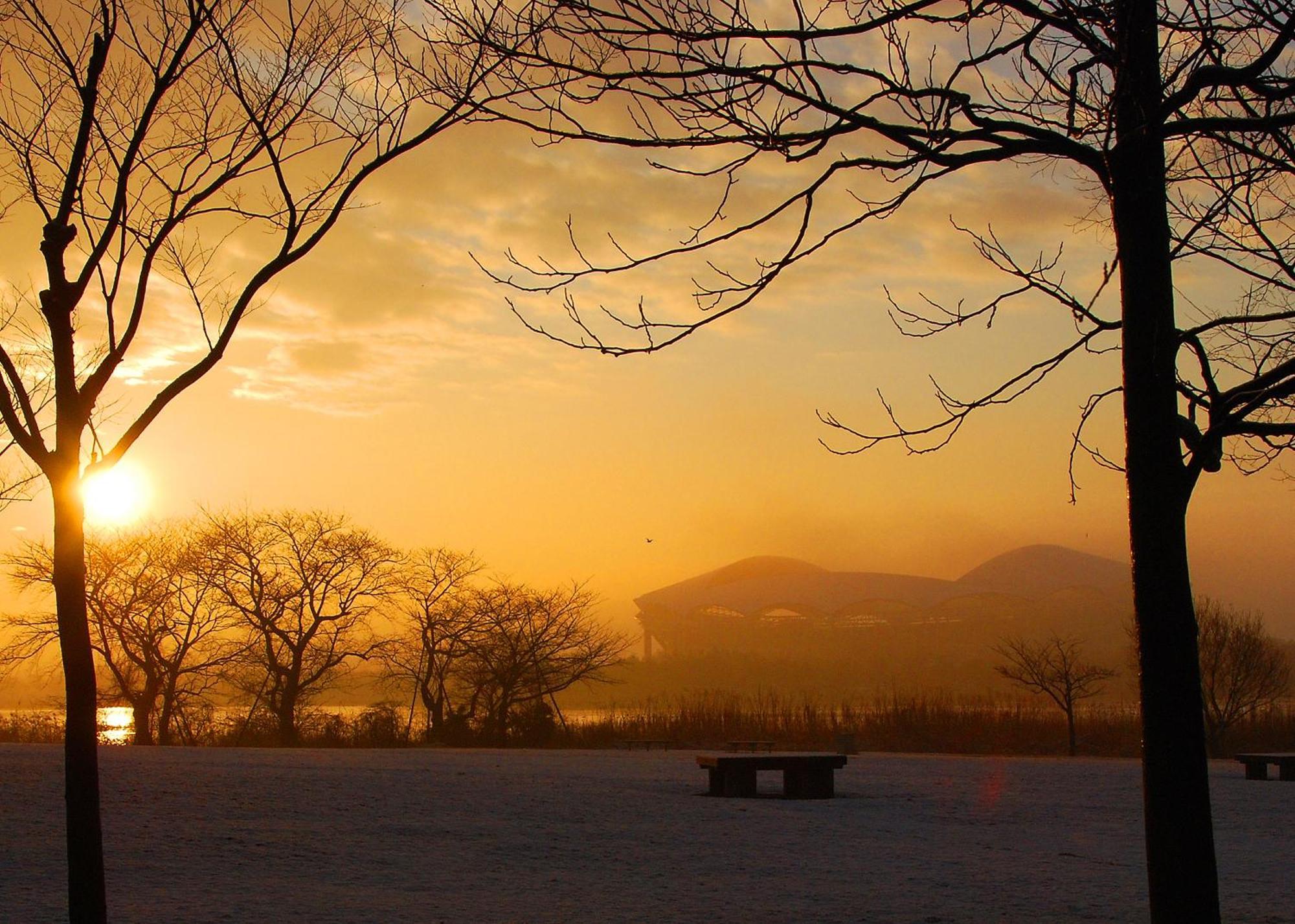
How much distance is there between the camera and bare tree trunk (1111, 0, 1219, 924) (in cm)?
472

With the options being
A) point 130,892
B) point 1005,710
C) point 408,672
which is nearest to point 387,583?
point 408,672

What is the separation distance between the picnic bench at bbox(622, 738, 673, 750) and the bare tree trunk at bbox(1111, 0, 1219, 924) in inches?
951

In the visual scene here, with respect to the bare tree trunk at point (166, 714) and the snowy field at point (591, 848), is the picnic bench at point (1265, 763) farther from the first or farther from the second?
the bare tree trunk at point (166, 714)

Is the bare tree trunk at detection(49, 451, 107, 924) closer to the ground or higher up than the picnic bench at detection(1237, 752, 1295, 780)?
higher up

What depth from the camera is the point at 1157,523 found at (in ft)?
15.6

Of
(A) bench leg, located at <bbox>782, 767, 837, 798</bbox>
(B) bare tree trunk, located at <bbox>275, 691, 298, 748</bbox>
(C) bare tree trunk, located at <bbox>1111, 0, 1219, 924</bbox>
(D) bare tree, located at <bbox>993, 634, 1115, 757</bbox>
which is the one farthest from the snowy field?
(B) bare tree trunk, located at <bbox>275, 691, 298, 748</bbox>

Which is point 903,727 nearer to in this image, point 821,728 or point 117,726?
point 821,728

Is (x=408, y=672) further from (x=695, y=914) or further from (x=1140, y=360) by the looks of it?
(x=1140, y=360)

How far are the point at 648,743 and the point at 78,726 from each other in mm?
23225

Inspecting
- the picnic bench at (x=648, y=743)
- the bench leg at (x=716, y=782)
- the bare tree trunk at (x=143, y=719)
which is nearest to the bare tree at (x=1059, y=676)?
the picnic bench at (x=648, y=743)

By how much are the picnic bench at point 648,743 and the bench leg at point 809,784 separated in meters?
11.9

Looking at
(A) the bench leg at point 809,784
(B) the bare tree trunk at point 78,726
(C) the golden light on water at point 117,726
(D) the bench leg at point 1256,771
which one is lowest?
(C) the golden light on water at point 117,726

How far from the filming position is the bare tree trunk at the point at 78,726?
Result: 19.7ft

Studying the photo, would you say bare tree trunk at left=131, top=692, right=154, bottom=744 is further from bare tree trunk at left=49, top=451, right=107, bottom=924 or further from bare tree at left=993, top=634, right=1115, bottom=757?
bare tree trunk at left=49, top=451, right=107, bottom=924
